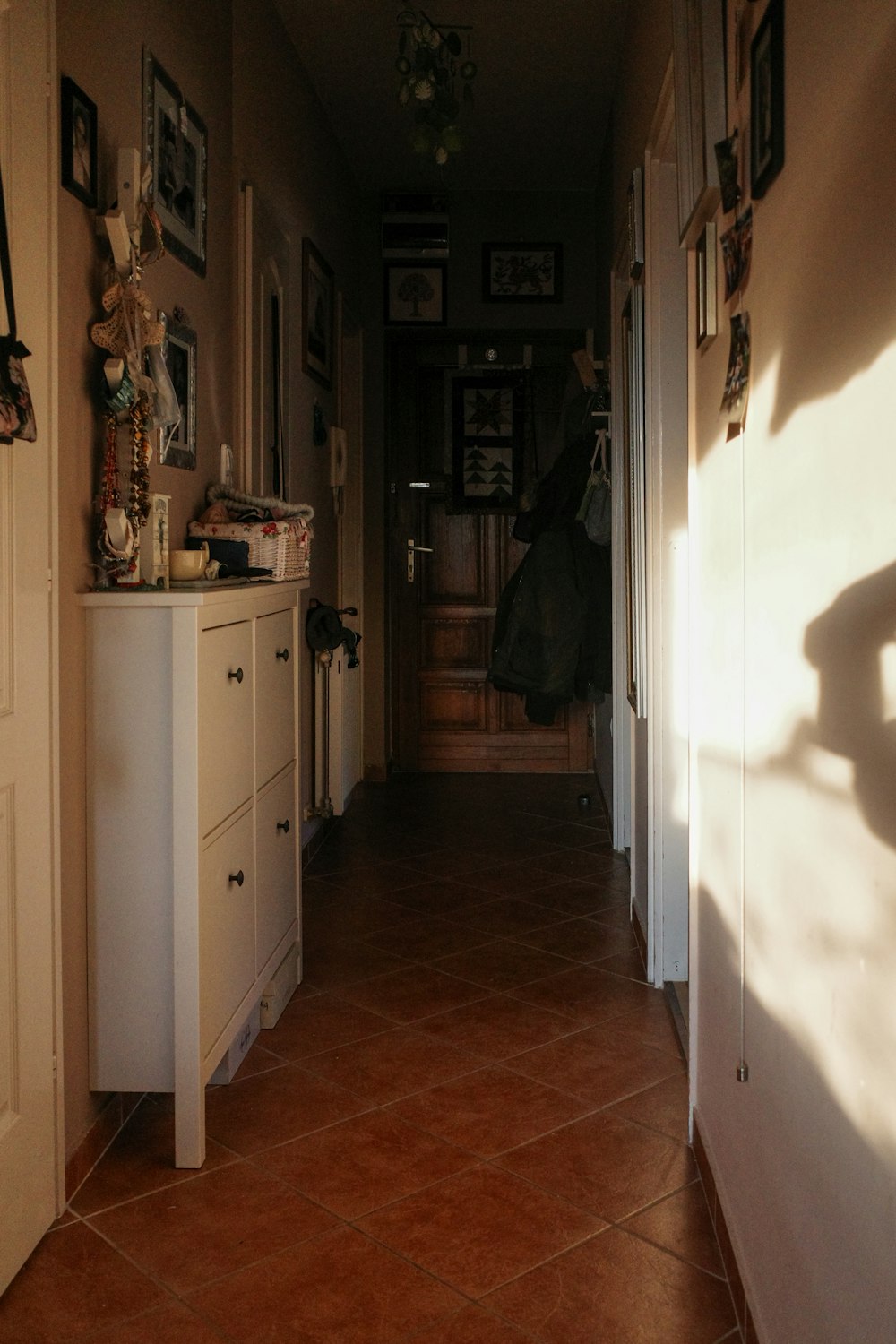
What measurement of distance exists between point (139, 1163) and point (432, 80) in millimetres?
3282

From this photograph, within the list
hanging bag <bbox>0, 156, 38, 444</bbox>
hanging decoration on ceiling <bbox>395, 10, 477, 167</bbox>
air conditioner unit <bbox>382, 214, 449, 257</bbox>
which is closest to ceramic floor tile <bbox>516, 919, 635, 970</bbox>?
hanging bag <bbox>0, 156, 38, 444</bbox>

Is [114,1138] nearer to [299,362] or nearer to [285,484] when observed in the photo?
[285,484]

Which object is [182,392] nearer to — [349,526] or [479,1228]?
[479,1228]

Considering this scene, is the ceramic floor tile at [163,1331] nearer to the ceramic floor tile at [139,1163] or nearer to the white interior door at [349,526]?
the ceramic floor tile at [139,1163]

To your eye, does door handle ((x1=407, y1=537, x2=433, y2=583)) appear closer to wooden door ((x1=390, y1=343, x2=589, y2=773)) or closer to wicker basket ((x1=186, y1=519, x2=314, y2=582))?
wooden door ((x1=390, y1=343, x2=589, y2=773))

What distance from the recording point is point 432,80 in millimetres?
3844

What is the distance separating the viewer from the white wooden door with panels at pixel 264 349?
11.6 feet

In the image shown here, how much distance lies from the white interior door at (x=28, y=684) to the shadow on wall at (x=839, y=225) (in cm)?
116

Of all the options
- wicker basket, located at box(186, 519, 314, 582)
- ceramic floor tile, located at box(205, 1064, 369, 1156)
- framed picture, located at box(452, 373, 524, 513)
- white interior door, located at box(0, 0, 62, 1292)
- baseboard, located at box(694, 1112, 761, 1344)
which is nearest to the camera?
baseboard, located at box(694, 1112, 761, 1344)

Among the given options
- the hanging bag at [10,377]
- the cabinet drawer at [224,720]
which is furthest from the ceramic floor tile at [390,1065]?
the hanging bag at [10,377]

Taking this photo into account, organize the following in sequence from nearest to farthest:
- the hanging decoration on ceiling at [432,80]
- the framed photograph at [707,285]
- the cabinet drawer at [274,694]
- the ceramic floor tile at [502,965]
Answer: the framed photograph at [707,285], the cabinet drawer at [274,694], the ceramic floor tile at [502,965], the hanging decoration on ceiling at [432,80]

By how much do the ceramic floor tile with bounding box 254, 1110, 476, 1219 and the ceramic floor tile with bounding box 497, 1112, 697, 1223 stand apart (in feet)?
0.46

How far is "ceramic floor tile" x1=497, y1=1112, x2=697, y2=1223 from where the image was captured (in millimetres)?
2107

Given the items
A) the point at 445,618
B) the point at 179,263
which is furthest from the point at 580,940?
the point at 445,618
